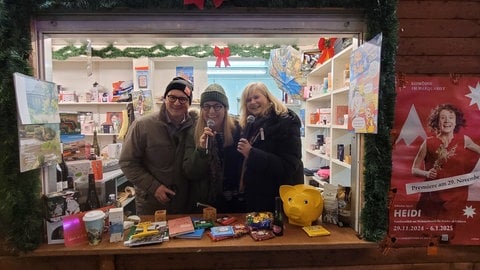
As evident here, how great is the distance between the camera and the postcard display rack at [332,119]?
227cm

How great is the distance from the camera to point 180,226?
4.44ft

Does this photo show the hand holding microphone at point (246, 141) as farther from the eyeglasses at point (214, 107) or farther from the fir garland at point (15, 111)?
the fir garland at point (15, 111)

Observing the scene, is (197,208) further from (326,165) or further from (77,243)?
(326,165)

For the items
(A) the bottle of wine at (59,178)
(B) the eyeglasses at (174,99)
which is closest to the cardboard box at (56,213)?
(A) the bottle of wine at (59,178)

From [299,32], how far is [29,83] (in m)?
1.25

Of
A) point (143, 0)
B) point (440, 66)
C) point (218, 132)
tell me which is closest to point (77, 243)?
point (218, 132)

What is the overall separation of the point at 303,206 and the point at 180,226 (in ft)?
2.17

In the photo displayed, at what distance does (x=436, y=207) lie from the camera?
1.29 metres

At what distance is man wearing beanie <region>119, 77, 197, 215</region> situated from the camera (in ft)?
5.52

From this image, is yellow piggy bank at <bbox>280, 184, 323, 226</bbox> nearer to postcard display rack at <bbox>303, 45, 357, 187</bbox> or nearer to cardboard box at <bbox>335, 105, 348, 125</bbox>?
postcard display rack at <bbox>303, 45, 357, 187</bbox>

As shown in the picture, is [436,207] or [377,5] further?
[436,207]

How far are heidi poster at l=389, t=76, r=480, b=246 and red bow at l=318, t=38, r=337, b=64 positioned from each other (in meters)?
0.98

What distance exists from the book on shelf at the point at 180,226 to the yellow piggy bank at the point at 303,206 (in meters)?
0.53

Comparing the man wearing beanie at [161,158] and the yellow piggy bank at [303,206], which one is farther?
the man wearing beanie at [161,158]
